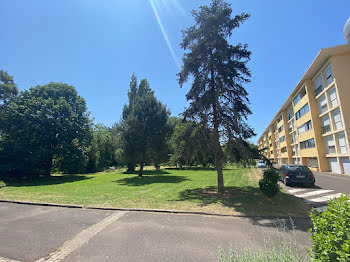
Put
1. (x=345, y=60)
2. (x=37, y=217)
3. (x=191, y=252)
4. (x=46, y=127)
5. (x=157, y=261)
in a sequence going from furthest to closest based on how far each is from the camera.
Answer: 1. (x=46, y=127)
2. (x=345, y=60)
3. (x=37, y=217)
4. (x=191, y=252)
5. (x=157, y=261)

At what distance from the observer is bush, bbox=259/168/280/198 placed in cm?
714

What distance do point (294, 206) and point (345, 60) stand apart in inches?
847

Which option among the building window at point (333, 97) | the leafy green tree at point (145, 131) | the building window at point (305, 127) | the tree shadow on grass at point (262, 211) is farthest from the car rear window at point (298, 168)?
the building window at point (305, 127)

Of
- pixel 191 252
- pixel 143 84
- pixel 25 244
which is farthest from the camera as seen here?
pixel 143 84

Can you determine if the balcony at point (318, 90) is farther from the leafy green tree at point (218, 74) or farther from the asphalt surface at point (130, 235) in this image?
the asphalt surface at point (130, 235)

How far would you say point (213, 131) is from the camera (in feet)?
33.2

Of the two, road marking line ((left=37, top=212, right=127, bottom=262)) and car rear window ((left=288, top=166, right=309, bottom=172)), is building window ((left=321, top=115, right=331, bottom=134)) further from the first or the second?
road marking line ((left=37, top=212, right=127, bottom=262))

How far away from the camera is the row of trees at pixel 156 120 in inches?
393

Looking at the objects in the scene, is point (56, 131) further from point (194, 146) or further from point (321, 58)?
point (321, 58)

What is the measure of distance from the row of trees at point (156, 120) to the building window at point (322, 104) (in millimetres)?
19172

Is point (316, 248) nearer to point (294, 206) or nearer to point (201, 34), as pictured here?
point (294, 206)

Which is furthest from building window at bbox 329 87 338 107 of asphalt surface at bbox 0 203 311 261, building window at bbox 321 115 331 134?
asphalt surface at bbox 0 203 311 261

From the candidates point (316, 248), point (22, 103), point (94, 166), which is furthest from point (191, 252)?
point (94, 166)

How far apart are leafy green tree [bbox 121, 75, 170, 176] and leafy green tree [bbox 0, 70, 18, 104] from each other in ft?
51.7
